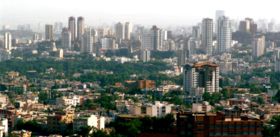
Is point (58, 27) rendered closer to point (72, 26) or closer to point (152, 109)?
point (72, 26)

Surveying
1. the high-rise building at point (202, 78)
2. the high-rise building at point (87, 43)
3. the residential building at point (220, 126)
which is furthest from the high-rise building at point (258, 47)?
the residential building at point (220, 126)

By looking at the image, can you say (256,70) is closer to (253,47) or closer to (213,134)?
(253,47)

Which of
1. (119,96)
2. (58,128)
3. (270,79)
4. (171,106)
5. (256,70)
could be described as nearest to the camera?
(58,128)

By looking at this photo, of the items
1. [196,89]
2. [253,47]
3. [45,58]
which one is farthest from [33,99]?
[253,47]

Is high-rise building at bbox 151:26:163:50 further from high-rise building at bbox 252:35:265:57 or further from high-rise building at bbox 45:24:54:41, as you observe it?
high-rise building at bbox 45:24:54:41

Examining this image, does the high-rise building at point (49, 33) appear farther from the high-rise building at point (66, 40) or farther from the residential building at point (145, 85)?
the residential building at point (145, 85)

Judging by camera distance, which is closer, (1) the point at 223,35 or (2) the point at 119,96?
(2) the point at 119,96

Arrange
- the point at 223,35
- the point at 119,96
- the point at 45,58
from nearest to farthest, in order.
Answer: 1. the point at 119,96
2. the point at 45,58
3. the point at 223,35
